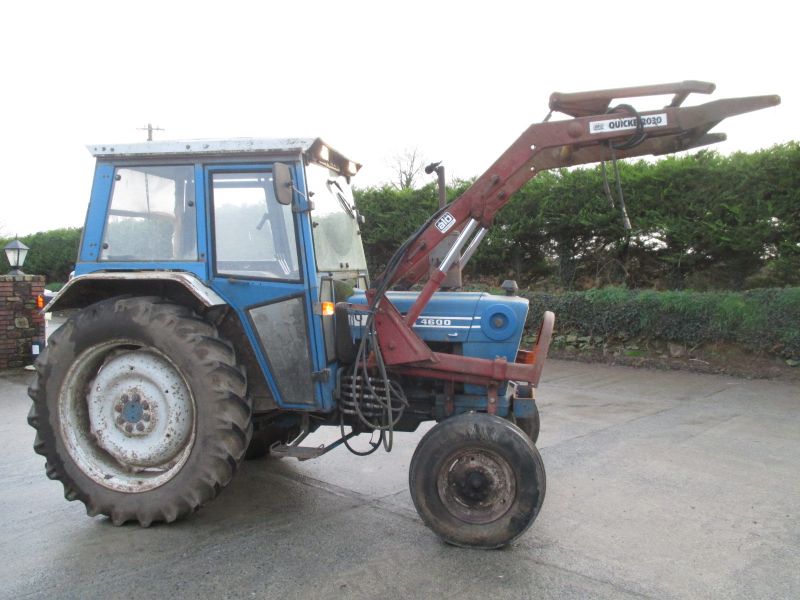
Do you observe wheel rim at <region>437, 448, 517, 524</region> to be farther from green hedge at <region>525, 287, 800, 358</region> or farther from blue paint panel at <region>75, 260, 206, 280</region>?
green hedge at <region>525, 287, 800, 358</region>

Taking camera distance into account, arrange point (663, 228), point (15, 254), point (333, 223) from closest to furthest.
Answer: point (333, 223) < point (663, 228) < point (15, 254)

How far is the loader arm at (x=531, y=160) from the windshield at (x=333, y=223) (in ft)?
1.57

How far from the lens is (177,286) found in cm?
401

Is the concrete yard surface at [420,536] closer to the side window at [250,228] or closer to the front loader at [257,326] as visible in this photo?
the front loader at [257,326]

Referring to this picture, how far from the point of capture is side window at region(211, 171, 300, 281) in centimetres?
395

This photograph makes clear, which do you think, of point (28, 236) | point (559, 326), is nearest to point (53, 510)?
point (559, 326)

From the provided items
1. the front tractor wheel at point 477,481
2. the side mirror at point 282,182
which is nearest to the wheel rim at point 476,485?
the front tractor wheel at point 477,481

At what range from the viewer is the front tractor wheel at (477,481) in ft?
11.3

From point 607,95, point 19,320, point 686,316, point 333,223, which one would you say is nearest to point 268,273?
point 333,223

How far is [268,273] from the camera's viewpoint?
13.0ft

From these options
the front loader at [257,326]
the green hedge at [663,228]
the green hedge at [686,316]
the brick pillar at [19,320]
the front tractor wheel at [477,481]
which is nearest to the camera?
the front tractor wheel at [477,481]

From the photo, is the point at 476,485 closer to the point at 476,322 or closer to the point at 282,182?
the point at 476,322

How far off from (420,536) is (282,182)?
225cm

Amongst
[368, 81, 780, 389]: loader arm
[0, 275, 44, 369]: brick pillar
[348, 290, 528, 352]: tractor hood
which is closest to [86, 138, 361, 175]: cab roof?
[368, 81, 780, 389]: loader arm
